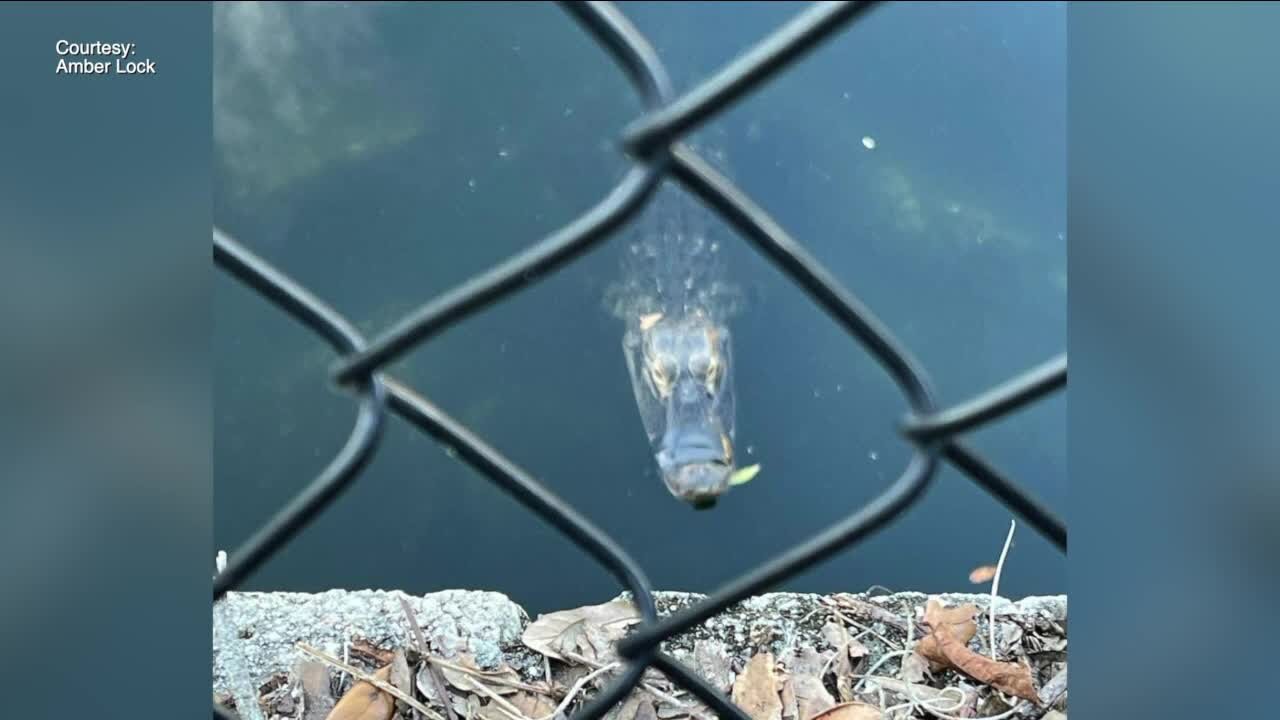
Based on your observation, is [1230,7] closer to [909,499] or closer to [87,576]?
[909,499]

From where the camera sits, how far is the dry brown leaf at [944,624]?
178 centimetres

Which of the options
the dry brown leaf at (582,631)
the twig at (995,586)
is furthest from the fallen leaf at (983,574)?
the dry brown leaf at (582,631)

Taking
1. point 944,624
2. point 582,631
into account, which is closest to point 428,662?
point 582,631

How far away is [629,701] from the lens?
1.54 metres

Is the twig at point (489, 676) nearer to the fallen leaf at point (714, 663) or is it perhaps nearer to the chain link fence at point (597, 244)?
the fallen leaf at point (714, 663)

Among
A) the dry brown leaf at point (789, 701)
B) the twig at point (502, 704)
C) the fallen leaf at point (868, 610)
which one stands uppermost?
the fallen leaf at point (868, 610)

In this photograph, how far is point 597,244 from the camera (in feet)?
1.32

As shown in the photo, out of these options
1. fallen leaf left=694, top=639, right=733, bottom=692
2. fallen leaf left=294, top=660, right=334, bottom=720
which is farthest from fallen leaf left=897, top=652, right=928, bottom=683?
fallen leaf left=294, top=660, right=334, bottom=720

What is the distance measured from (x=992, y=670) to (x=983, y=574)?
0.34 metres

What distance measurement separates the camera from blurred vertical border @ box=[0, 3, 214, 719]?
0.39m

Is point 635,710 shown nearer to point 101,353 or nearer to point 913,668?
point 913,668

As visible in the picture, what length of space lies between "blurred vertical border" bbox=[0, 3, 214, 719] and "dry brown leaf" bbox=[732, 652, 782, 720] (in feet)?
4.23

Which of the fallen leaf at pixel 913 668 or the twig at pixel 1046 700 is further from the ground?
the fallen leaf at pixel 913 668

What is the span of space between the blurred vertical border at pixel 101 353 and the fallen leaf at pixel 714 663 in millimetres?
1456
